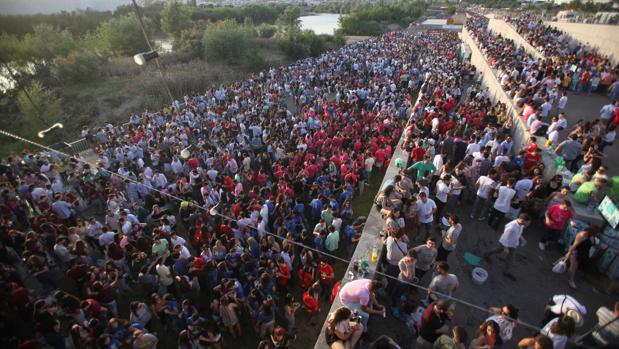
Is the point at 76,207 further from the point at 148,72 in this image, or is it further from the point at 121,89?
the point at 148,72

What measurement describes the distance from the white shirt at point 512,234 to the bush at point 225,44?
34815mm

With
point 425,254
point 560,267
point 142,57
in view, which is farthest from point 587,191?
point 142,57

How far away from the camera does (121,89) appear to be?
27609mm

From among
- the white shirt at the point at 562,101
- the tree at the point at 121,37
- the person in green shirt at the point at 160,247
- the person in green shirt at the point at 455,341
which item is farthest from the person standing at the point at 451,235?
the tree at the point at 121,37

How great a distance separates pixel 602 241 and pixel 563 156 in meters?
2.94

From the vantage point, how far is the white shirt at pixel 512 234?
18.3 feet

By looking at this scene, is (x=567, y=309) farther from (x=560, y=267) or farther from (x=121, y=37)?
(x=121, y=37)

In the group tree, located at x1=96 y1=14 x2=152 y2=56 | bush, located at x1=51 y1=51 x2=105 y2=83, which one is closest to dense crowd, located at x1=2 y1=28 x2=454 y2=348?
bush, located at x1=51 y1=51 x2=105 y2=83

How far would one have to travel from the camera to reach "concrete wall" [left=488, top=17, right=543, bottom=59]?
2231cm

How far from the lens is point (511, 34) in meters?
31.3

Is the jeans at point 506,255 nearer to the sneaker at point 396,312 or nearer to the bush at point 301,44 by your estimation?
the sneaker at point 396,312

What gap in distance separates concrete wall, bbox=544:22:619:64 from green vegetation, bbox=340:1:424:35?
42824 millimetres

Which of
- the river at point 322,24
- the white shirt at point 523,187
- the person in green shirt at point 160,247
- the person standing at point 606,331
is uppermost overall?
the river at point 322,24

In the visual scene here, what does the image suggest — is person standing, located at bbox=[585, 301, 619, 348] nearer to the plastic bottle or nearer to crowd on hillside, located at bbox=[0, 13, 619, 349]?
crowd on hillside, located at bbox=[0, 13, 619, 349]
